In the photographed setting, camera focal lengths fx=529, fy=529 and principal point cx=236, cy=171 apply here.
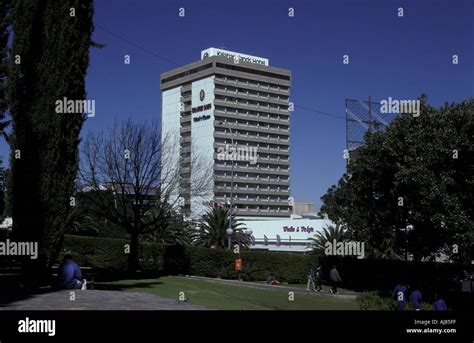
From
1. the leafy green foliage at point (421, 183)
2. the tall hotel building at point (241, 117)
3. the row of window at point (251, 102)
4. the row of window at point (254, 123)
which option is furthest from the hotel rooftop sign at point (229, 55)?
the leafy green foliage at point (421, 183)

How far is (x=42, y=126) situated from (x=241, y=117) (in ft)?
378

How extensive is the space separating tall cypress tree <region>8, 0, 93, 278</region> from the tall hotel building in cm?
10284

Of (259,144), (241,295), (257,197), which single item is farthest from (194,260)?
(257,197)

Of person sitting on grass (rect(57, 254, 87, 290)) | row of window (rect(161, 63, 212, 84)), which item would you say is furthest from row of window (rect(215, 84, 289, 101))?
person sitting on grass (rect(57, 254, 87, 290))

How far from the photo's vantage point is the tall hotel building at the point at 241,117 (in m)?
128

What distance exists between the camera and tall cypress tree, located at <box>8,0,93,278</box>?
49.4ft

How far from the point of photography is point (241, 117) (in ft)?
425

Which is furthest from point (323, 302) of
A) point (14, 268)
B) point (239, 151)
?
point (239, 151)

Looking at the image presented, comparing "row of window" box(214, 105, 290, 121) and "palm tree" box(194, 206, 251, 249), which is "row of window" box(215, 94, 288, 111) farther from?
"palm tree" box(194, 206, 251, 249)

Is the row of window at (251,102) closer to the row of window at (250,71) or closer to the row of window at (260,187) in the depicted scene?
the row of window at (250,71)

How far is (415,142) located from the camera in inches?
798

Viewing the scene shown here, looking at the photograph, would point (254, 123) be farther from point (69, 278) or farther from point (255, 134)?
point (69, 278)
